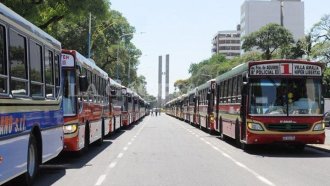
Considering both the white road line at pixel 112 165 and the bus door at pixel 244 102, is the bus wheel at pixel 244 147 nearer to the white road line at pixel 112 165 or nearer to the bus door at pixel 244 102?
the bus door at pixel 244 102

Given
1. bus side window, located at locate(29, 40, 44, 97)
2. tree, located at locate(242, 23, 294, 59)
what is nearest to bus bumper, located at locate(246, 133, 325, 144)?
bus side window, located at locate(29, 40, 44, 97)

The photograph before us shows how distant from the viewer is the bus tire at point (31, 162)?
10844 millimetres

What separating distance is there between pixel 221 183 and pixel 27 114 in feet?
13.6

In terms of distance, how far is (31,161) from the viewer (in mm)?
11219

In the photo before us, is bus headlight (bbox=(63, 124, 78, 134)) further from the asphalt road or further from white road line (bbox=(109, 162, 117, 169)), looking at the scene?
white road line (bbox=(109, 162, 117, 169))

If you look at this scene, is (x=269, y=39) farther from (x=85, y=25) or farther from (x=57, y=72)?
(x=57, y=72)

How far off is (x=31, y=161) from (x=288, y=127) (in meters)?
9.84

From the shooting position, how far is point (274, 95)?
18.9 m

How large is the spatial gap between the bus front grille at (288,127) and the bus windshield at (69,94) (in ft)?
21.1

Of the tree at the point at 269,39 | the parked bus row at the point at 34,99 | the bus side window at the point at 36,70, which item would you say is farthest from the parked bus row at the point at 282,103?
the tree at the point at 269,39

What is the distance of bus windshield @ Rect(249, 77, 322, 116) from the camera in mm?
18797

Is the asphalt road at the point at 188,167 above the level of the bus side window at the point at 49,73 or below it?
below

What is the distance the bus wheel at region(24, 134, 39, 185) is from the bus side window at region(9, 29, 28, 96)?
1.15 meters

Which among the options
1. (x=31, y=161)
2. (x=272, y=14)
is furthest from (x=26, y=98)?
(x=272, y=14)
